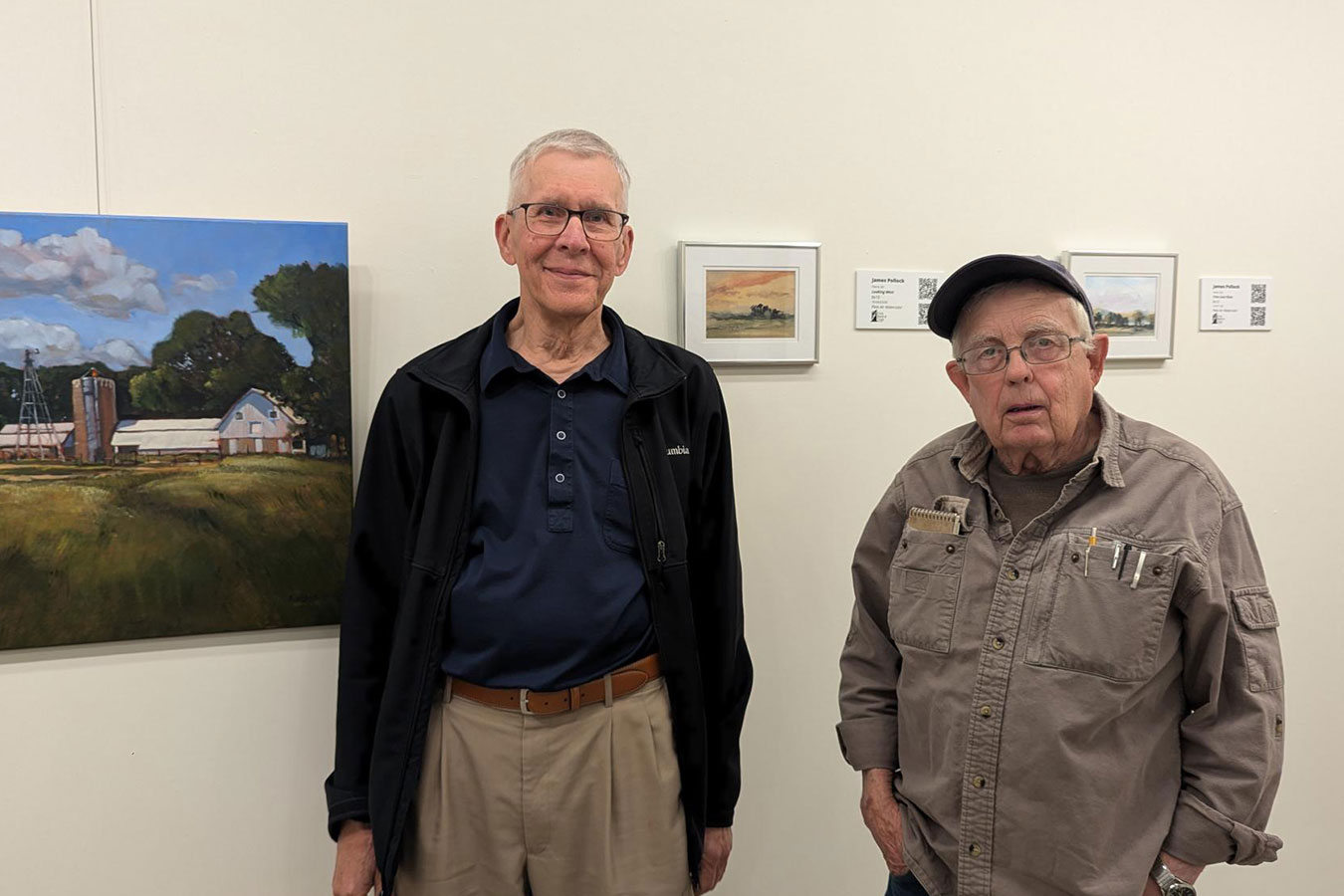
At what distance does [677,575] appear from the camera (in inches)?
61.4

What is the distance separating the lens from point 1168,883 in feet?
4.21

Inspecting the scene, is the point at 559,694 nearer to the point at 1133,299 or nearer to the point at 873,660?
the point at 873,660

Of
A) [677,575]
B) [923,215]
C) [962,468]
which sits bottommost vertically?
[677,575]

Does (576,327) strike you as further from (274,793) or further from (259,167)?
(274,793)

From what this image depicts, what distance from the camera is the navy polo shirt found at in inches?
58.2

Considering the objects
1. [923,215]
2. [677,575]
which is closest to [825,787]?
[677,575]

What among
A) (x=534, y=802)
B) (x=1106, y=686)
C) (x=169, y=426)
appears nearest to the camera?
(x=1106, y=686)

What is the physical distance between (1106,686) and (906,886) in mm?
505

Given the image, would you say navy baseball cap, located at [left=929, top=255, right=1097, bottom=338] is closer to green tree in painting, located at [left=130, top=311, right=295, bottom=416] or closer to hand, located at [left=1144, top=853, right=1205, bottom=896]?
hand, located at [left=1144, top=853, right=1205, bottom=896]

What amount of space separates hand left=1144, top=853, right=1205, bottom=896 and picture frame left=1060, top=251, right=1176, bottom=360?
1188 mm

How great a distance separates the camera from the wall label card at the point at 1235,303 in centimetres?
218

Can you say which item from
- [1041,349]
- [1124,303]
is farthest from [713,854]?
[1124,303]

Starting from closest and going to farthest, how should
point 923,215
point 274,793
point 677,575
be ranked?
point 677,575 → point 274,793 → point 923,215

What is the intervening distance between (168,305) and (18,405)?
1.02 ft
